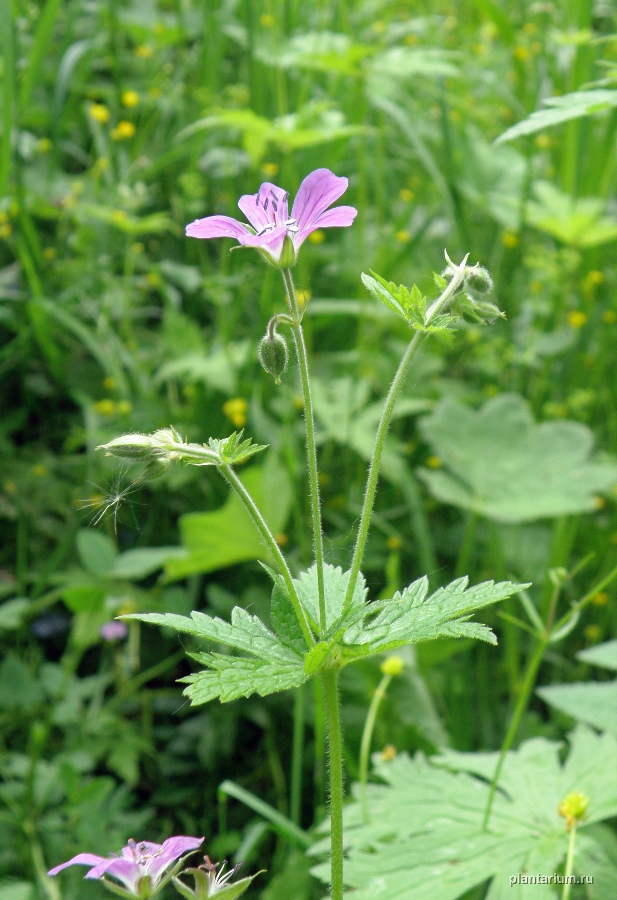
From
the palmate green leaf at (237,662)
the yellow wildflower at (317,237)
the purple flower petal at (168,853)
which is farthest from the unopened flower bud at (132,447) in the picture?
the yellow wildflower at (317,237)

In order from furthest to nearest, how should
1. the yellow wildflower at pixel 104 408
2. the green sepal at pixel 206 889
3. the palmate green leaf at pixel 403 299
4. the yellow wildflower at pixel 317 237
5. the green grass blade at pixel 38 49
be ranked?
the yellow wildflower at pixel 317 237, the yellow wildflower at pixel 104 408, the green grass blade at pixel 38 49, the palmate green leaf at pixel 403 299, the green sepal at pixel 206 889

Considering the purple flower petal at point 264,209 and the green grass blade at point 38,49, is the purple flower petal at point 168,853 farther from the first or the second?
the green grass blade at point 38,49

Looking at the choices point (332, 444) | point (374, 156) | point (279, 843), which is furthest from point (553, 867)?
point (374, 156)

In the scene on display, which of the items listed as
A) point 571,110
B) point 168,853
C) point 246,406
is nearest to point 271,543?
point 168,853

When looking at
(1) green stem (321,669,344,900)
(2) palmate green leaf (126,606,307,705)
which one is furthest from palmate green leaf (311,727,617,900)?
(2) palmate green leaf (126,606,307,705)

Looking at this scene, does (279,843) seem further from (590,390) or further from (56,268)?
(56,268)

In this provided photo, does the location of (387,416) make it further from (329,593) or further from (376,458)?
(329,593)
